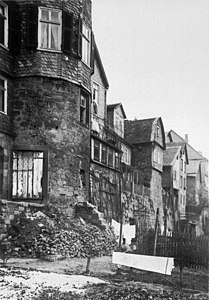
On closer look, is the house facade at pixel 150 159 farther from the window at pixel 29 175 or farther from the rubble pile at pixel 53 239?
the window at pixel 29 175

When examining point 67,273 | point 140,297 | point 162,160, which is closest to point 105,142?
point 162,160

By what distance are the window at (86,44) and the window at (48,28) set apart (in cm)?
54

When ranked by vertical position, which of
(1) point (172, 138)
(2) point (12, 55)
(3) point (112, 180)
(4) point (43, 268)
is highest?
(2) point (12, 55)

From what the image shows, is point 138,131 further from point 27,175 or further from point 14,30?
point 14,30

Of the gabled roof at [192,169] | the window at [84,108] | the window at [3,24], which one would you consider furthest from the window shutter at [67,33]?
the gabled roof at [192,169]

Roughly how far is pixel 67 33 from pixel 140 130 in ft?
9.36

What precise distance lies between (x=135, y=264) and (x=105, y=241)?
176cm

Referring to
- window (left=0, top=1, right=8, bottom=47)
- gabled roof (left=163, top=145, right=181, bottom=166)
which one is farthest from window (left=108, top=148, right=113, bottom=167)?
window (left=0, top=1, right=8, bottom=47)

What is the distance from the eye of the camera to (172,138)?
7.34 metres

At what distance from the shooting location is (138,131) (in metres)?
8.53

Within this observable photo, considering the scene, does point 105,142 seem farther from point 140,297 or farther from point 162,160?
point 140,297

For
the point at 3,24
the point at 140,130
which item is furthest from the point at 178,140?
the point at 3,24

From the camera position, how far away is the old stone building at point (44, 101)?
30.2ft

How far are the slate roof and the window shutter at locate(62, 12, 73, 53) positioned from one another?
7.16 ft
